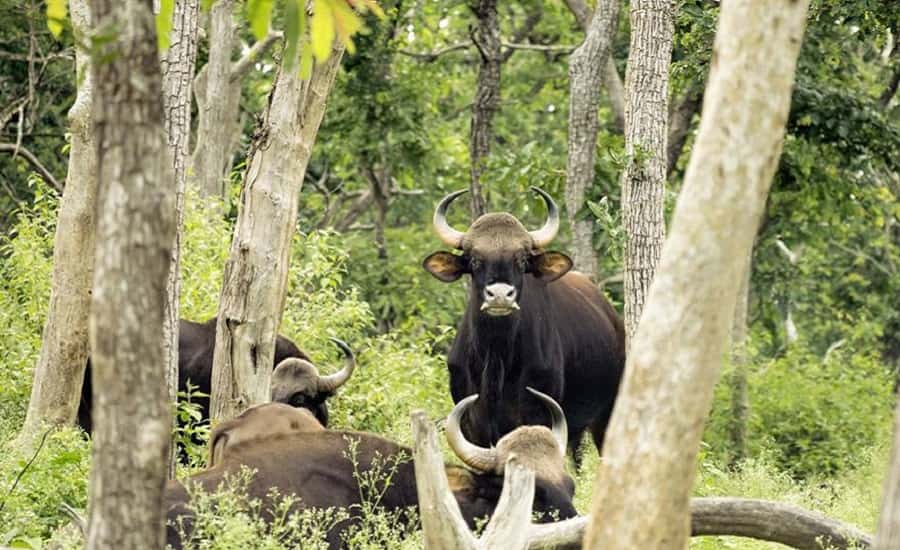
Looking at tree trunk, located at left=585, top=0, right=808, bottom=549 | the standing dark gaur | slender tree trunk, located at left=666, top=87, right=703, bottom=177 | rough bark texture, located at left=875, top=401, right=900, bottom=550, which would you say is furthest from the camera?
slender tree trunk, located at left=666, top=87, right=703, bottom=177

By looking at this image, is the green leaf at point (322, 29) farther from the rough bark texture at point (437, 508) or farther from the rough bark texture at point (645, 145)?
the rough bark texture at point (645, 145)

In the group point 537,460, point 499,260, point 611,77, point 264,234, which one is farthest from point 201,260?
Result: point 611,77

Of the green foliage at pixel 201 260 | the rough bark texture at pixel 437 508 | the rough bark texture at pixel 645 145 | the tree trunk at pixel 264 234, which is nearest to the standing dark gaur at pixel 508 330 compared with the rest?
the rough bark texture at pixel 645 145

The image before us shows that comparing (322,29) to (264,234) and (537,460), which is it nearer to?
(537,460)

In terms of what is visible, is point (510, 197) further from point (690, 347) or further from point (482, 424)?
point (690, 347)

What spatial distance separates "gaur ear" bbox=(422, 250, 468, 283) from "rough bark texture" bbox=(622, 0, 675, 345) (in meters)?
2.17

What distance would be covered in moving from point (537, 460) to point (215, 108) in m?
11.3

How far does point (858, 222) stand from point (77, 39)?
20045 millimetres

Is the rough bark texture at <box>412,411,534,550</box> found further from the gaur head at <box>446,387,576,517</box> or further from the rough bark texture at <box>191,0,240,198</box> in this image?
the rough bark texture at <box>191,0,240,198</box>

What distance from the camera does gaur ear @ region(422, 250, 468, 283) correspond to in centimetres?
1317

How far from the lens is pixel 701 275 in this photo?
19.7 feet

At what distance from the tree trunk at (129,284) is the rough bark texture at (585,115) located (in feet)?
37.8

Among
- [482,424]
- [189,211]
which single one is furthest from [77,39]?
[189,211]

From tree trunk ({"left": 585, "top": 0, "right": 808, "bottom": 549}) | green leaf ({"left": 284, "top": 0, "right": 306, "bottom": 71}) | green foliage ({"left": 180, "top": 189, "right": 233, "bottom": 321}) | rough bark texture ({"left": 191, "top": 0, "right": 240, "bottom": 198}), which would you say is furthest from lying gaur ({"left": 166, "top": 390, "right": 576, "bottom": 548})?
rough bark texture ({"left": 191, "top": 0, "right": 240, "bottom": 198})
